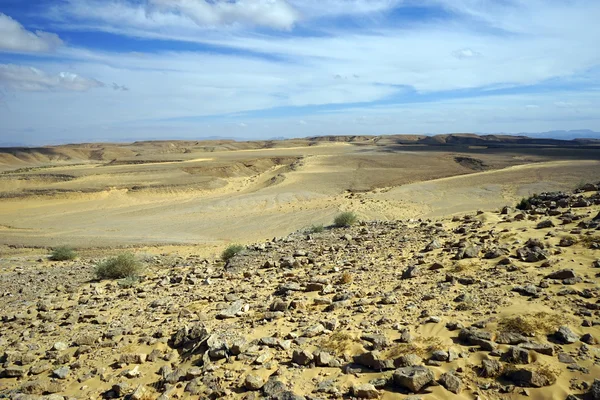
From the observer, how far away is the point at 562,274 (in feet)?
23.1

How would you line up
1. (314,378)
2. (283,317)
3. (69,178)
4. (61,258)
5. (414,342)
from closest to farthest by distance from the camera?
(314,378)
(414,342)
(283,317)
(61,258)
(69,178)

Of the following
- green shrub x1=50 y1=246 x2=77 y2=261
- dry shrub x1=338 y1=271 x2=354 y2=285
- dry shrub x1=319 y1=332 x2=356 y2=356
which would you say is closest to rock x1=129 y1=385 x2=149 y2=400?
dry shrub x1=319 y1=332 x2=356 y2=356

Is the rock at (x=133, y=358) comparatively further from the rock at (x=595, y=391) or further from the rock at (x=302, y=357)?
the rock at (x=595, y=391)

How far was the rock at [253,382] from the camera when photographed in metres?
4.80

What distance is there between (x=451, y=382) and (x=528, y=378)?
0.81m

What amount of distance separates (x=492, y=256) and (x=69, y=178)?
4504cm

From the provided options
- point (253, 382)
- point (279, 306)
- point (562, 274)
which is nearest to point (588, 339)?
point (562, 274)

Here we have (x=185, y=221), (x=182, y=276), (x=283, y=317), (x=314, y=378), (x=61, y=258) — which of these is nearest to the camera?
(x=314, y=378)

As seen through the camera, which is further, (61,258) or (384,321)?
(61,258)

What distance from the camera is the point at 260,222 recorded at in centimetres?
2681

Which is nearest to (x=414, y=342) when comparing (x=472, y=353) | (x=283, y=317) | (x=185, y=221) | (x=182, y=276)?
(x=472, y=353)

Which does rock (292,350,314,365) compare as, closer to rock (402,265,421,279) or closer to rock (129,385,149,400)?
rock (129,385,149,400)

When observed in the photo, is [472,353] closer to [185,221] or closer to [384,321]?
[384,321]

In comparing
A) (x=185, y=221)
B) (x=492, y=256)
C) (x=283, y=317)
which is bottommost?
(x=185, y=221)
